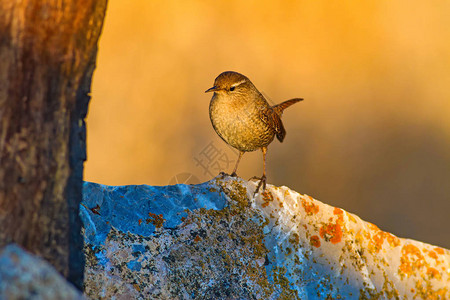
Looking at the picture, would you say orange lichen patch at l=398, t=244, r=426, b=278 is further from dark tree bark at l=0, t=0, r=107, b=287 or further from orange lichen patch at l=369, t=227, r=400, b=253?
dark tree bark at l=0, t=0, r=107, b=287

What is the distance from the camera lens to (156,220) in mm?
2314

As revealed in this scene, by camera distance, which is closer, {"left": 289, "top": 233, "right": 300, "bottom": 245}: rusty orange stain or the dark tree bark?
the dark tree bark

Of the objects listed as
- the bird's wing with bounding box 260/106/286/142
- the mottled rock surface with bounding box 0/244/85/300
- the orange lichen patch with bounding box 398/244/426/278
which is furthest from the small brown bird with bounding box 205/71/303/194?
the mottled rock surface with bounding box 0/244/85/300

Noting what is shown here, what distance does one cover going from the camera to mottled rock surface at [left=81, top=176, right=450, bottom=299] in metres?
2.11

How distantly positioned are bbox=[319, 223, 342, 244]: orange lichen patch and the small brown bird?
26.1 inches

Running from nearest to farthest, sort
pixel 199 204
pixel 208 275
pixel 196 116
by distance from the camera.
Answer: pixel 208 275 < pixel 199 204 < pixel 196 116

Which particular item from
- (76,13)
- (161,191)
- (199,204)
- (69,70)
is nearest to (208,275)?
(199,204)

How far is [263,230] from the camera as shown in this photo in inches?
97.3

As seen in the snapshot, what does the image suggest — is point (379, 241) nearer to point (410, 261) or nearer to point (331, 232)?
point (410, 261)

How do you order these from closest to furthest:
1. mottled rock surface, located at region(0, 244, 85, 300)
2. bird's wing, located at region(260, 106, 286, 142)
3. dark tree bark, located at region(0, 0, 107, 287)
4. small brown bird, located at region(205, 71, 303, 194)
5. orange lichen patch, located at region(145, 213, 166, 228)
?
1. mottled rock surface, located at region(0, 244, 85, 300)
2. dark tree bark, located at region(0, 0, 107, 287)
3. orange lichen patch, located at region(145, 213, 166, 228)
4. small brown bird, located at region(205, 71, 303, 194)
5. bird's wing, located at region(260, 106, 286, 142)

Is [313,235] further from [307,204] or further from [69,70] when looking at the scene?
[69,70]

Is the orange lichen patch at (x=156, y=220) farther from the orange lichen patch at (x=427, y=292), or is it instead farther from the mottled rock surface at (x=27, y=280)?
the orange lichen patch at (x=427, y=292)

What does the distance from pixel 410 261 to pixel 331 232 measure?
47 cm

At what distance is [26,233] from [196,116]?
428 cm
